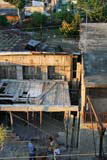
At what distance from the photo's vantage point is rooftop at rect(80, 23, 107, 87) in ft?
42.6

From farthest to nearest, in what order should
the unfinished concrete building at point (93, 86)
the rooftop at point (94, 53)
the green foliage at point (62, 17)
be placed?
the green foliage at point (62, 17) < the rooftop at point (94, 53) < the unfinished concrete building at point (93, 86)

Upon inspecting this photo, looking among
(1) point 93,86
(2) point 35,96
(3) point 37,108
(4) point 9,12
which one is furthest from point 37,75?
(4) point 9,12

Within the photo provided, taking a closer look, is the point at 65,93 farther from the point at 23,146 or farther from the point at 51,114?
the point at 23,146

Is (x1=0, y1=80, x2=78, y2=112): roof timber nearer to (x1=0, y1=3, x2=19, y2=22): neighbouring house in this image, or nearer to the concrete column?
the concrete column

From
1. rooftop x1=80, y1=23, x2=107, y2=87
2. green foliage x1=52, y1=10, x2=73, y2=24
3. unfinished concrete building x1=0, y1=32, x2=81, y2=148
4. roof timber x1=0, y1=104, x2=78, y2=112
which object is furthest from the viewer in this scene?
green foliage x1=52, y1=10, x2=73, y2=24

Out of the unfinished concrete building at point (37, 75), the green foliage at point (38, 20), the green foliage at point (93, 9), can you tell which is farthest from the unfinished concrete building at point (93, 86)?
the green foliage at point (93, 9)

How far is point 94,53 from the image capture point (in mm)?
17188

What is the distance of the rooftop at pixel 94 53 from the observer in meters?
13.0

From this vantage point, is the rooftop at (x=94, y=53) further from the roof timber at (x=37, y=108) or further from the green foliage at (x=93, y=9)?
the green foliage at (x=93, y=9)

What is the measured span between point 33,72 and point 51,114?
3550 mm

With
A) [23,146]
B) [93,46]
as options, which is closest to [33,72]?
[93,46]

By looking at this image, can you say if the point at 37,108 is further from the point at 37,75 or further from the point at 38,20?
the point at 38,20

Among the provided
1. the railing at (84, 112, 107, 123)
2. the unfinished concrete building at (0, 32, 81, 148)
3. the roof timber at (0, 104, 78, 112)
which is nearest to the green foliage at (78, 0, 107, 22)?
the unfinished concrete building at (0, 32, 81, 148)

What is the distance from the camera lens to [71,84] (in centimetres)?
1966
